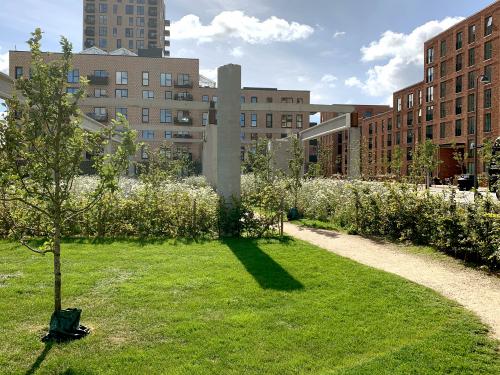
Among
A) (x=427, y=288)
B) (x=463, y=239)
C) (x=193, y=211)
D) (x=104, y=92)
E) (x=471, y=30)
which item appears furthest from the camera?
(x=104, y=92)

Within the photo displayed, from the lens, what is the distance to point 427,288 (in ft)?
21.9

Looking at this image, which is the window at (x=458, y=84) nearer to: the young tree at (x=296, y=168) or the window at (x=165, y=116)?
the window at (x=165, y=116)

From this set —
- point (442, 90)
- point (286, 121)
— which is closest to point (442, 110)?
point (442, 90)

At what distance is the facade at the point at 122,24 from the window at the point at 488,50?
5959cm

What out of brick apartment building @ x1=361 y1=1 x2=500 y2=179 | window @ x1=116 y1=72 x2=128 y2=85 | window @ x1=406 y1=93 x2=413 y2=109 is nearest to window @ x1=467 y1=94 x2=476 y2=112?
brick apartment building @ x1=361 y1=1 x2=500 y2=179

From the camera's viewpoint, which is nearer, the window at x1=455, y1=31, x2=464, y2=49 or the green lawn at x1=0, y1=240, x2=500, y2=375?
the green lawn at x1=0, y1=240, x2=500, y2=375

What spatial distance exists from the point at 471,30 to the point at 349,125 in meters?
39.4

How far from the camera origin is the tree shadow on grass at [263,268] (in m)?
6.75

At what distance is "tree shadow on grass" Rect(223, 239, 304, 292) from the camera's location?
22.2ft

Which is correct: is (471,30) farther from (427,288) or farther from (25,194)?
(25,194)

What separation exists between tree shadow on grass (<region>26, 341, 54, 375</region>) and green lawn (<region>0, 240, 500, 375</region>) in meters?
0.01

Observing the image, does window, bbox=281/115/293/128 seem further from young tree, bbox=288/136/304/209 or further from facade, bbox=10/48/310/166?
young tree, bbox=288/136/304/209

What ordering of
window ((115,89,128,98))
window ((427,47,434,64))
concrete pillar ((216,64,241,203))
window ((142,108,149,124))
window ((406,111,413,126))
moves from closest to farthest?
concrete pillar ((216,64,241,203)), window ((427,47,434,64)), window ((142,108,149,124)), window ((115,89,128,98)), window ((406,111,413,126))

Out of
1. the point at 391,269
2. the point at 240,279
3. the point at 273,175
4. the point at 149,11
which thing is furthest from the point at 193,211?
the point at 149,11
